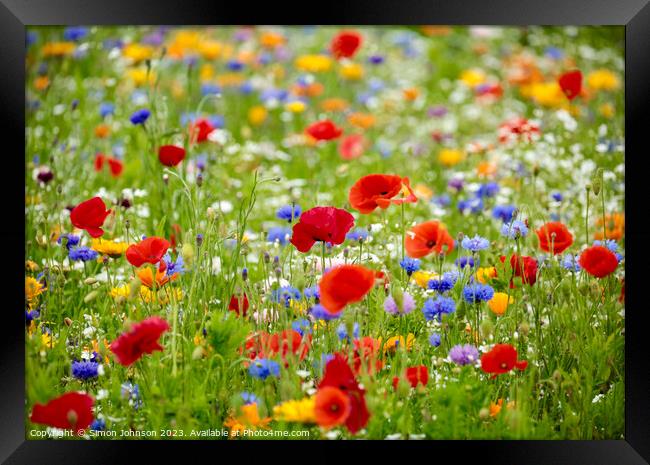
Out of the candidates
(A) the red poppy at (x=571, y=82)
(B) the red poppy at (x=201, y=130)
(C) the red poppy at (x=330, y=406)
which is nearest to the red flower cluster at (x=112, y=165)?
(B) the red poppy at (x=201, y=130)

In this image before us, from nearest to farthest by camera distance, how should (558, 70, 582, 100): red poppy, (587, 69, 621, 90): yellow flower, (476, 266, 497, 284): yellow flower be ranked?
(476, 266, 497, 284): yellow flower
(558, 70, 582, 100): red poppy
(587, 69, 621, 90): yellow flower

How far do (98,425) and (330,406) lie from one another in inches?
21.5

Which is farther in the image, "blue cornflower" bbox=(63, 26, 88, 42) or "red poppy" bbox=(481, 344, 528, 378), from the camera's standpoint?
"blue cornflower" bbox=(63, 26, 88, 42)

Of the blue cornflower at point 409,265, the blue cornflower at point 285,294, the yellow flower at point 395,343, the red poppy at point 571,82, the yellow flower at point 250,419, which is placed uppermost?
the red poppy at point 571,82

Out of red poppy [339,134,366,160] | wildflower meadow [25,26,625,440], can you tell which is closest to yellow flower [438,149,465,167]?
wildflower meadow [25,26,625,440]

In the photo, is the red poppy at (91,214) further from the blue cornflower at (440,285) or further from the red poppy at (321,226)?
the blue cornflower at (440,285)

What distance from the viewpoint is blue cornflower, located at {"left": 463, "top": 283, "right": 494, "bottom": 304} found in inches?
93.6

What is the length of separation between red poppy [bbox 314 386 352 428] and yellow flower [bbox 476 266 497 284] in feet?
2.62

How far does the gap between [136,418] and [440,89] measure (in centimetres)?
333

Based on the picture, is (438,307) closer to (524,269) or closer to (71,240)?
(524,269)

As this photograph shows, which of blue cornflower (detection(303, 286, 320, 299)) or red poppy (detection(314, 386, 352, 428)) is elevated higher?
blue cornflower (detection(303, 286, 320, 299))

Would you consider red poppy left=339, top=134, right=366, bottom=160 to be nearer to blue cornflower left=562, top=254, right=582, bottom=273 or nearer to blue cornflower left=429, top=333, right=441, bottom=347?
blue cornflower left=562, top=254, right=582, bottom=273

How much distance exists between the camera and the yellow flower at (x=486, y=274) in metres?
2.54

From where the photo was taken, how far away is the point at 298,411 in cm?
189
